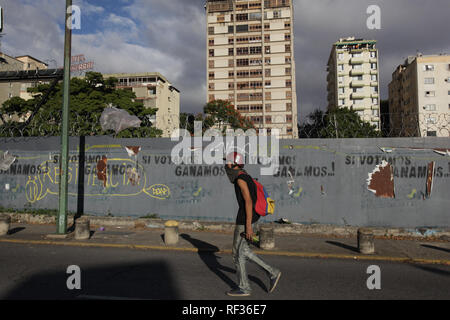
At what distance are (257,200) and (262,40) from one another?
76.5m

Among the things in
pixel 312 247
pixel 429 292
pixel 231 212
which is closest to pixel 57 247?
pixel 231 212

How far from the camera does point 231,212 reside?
32.8 ft

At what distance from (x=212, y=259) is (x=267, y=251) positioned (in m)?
1.41

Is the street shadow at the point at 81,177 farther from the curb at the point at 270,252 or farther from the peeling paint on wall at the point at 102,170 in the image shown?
the curb at the point at 270,252

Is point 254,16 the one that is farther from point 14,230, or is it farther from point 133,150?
point 14,230

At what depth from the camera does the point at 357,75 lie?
79.9 meters

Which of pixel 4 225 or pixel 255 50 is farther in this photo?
pixel 255 50

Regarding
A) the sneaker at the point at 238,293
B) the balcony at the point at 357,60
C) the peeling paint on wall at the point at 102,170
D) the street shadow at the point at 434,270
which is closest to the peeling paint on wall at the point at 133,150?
the peeling paint on wall at the point at 102,170

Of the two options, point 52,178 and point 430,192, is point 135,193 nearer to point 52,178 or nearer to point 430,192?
point 52,178

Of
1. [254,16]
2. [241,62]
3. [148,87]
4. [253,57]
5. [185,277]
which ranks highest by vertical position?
[254,16]

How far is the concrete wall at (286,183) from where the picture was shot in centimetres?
923

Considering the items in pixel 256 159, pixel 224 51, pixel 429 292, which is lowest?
pixel 429 292

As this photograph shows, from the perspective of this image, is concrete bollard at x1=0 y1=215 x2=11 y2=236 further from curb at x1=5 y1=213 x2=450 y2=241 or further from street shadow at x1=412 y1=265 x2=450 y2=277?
street shadow at x1=412 y1=265 x2=450 y2=277

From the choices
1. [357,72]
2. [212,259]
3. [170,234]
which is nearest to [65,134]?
[170,234]
